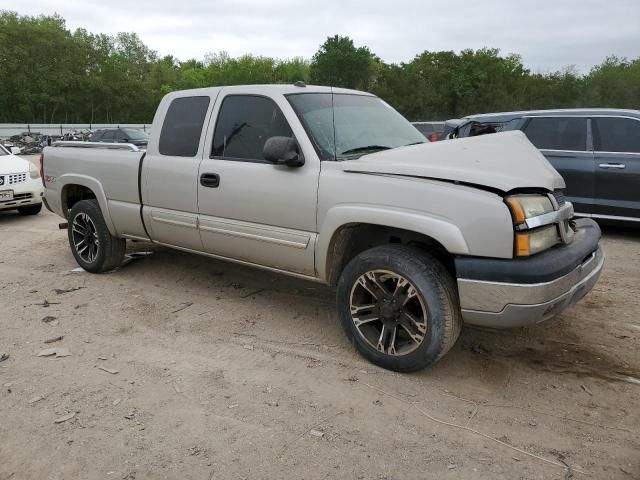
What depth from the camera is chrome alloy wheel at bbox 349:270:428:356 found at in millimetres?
3357

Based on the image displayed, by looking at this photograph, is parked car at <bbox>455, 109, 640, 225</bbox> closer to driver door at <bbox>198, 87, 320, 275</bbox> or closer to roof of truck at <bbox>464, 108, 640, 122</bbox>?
roof of truck at <bbox>464, 108, 640, 122</bbox>

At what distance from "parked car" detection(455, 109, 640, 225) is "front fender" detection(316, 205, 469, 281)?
5.10 m

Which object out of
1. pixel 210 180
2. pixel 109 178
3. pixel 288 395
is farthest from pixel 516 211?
pixel 109 178

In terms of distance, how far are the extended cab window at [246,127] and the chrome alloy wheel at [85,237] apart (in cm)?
208

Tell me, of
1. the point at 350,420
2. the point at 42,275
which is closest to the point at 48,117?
the point at 42,275

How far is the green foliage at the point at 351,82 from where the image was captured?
60.2 meters

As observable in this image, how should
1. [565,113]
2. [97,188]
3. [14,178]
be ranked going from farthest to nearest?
[14,178] → [565,113] → [97,188]

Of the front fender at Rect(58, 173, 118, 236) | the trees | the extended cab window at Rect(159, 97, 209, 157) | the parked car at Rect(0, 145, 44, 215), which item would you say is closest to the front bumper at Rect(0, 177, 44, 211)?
the parked car at Rect(0, 145, 44, 215)

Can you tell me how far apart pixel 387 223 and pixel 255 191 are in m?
1.18

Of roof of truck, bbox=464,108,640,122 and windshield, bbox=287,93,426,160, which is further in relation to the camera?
roof of truck, bbox=464,108,640,122

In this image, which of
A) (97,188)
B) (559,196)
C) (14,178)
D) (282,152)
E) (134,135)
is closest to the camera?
(559,196)

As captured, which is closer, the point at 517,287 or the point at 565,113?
the point at 517,287

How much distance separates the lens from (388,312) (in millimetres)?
3451

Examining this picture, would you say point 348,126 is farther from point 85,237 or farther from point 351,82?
point 351,82
